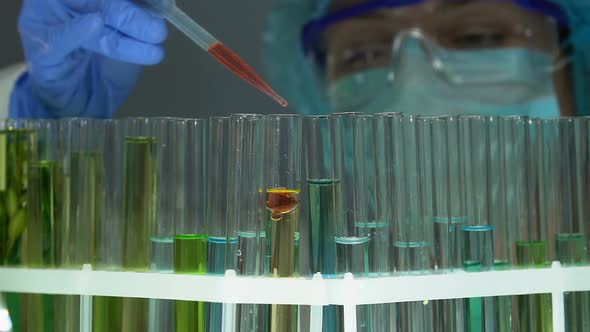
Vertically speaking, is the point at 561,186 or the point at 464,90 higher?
the point at 464,90

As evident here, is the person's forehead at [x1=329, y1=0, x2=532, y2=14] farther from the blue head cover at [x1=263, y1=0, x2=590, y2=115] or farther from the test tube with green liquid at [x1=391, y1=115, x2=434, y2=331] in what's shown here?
the test tube with green liquid at [x1=391, y1=115, x2=434, y2=331]

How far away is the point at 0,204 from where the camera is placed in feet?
2.86

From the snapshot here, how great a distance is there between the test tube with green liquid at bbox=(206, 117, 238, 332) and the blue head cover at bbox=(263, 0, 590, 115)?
92cm

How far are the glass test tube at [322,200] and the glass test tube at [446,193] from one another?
13 centimetres

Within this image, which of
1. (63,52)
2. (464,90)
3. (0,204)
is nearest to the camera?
(0,204)

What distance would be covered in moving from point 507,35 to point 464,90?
0.18 metres

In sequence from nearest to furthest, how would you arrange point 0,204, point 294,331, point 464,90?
point 294,331, point 0,204, point 464,90

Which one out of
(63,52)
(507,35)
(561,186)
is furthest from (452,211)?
(507,35)

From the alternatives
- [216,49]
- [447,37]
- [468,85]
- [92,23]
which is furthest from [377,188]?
[447,37]

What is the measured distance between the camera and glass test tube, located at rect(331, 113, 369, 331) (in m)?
0.80

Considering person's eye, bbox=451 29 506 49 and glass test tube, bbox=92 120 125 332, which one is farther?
person's eye, bbox=451 29 506 49

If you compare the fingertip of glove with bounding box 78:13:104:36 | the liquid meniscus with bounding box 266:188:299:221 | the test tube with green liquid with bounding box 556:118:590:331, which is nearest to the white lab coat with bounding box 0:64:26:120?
the fingertip of glove with bounding box 78:13:104:36

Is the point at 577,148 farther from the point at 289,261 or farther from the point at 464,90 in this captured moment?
the point at 464,90

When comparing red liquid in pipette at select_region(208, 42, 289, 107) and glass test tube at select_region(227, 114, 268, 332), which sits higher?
red liquid in pipette at select_region(208, 42, 289, 107)
